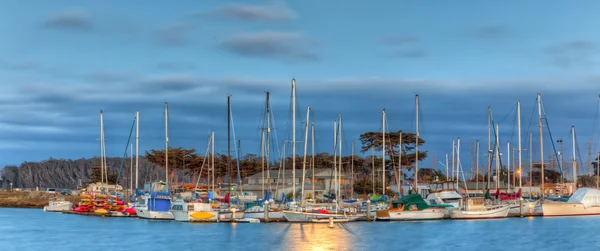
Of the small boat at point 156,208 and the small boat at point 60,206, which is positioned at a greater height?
the small boat at point 156,208

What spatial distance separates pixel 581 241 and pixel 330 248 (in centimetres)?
2450

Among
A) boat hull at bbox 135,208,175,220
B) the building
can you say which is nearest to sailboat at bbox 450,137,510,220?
the building

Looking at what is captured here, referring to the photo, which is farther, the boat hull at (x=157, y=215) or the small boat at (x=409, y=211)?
the boat hull at (x=157, y=215)

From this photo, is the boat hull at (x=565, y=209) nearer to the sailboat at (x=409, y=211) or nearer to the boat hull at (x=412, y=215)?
the boat hull at (x=412, y=215)

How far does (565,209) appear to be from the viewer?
9444 cm

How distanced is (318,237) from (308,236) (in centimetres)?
125

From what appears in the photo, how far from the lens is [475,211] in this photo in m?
89.1

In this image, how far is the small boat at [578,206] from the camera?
94.1m

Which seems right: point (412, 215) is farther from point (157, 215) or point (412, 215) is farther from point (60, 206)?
Result: point (60, 206)

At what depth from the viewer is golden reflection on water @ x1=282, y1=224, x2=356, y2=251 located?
61906mm

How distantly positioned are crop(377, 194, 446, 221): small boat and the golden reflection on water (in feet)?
20.5

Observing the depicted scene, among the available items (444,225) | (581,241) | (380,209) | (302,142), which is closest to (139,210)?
(302,142)

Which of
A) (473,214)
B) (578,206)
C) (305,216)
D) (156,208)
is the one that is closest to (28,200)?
(156,208)

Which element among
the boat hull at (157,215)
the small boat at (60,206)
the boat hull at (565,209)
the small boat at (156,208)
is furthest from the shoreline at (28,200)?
Result: the boat hull at (565,209)
